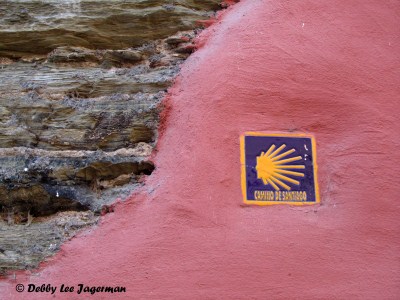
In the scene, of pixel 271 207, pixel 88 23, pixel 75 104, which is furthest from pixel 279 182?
pixel 88 23

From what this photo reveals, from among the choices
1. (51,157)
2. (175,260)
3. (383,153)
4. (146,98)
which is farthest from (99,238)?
(383,153)

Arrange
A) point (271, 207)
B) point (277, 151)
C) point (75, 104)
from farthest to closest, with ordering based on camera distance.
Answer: point (75, 104) → point (277, 151) → point (271, 207)

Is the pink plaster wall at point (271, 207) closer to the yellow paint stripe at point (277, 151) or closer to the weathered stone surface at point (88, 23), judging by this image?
the yellow paint stripe at point (277, 151)

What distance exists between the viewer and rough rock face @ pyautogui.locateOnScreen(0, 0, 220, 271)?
2520 millimetres

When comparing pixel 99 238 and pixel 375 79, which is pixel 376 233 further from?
pixel 99 238

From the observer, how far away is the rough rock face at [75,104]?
2.52m

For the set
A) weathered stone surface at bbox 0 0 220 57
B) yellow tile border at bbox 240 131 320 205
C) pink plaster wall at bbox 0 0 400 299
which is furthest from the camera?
weathered stone surface at bbox 0 0 220 57

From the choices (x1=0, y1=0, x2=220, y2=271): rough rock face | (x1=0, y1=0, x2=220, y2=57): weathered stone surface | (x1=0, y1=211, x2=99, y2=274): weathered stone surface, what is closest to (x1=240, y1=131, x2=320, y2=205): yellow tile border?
(x1=0, y1=0, x2=220, y2=271): rough rock face

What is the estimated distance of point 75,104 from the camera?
9.12ft

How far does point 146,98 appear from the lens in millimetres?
2779

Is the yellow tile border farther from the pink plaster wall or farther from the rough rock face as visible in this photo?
the rough rock face

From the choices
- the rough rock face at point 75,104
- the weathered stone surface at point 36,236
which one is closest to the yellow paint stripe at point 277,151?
the rough rock face at point 75,104

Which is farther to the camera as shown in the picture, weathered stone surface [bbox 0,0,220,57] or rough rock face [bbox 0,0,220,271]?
weathered stone surface [bbox 0,0,220,57]

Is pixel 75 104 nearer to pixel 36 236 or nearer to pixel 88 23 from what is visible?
pixel 88 23
